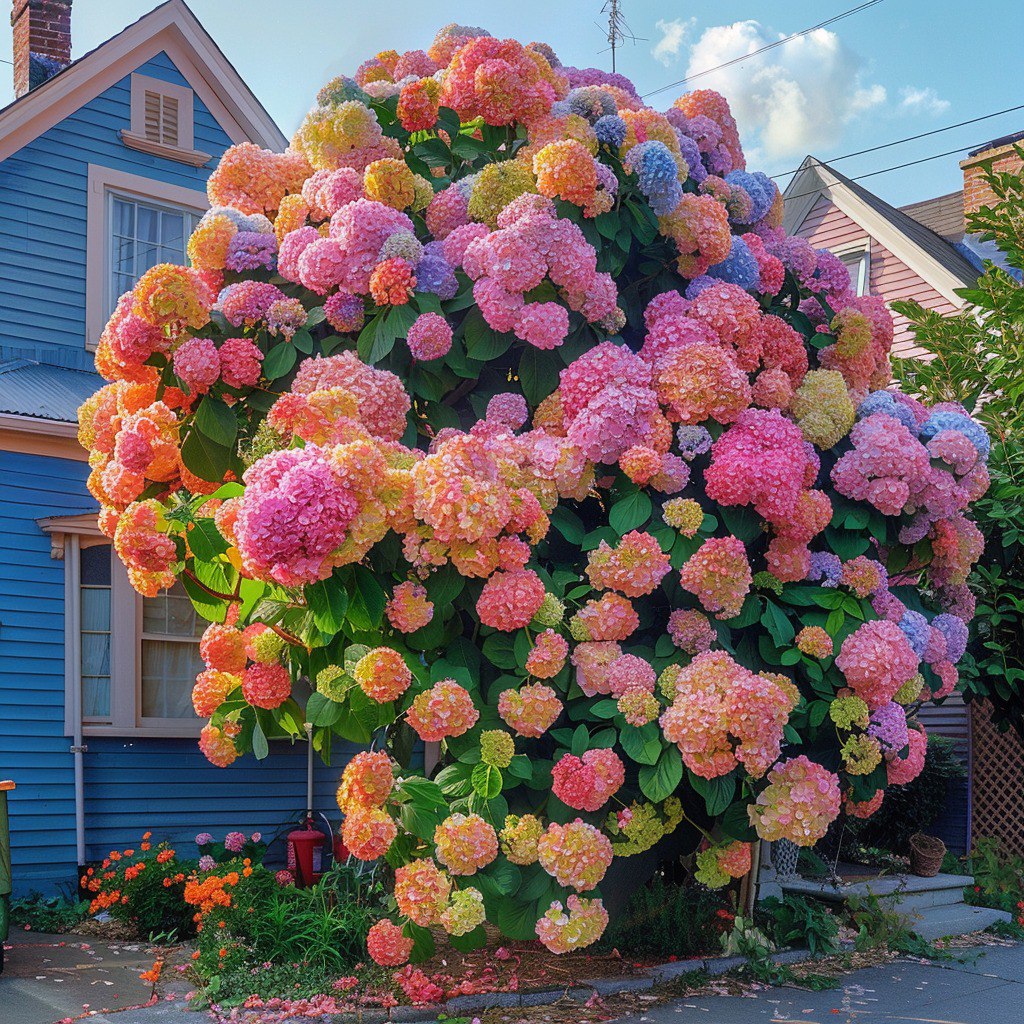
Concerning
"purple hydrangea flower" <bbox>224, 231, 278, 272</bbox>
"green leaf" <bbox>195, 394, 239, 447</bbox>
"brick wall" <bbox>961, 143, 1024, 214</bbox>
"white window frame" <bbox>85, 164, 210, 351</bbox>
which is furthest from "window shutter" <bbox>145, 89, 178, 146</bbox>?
"brick wall" <bbox>961, 143, 1024, 214</bbox>

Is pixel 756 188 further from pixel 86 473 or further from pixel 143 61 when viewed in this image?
pixel 143 61

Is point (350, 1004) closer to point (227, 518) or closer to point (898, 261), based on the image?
point (227, 518)

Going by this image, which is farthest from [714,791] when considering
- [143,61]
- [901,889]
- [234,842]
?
[143,61]

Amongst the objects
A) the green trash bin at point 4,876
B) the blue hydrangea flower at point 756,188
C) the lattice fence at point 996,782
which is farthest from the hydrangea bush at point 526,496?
the lattice fence at point 996,782

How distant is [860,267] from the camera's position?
15.5 m

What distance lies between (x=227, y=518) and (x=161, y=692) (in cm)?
482

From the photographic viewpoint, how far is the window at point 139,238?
374 inches

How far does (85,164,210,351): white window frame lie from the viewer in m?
9.18

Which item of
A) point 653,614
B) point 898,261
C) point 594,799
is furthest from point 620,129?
point 898,261

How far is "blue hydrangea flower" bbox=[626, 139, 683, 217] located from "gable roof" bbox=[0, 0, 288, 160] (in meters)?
5.86

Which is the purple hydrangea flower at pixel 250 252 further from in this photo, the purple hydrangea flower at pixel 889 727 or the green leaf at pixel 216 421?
the purple hydrangea flower at pixel 889 727

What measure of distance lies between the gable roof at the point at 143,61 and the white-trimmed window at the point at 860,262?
833 centimetres

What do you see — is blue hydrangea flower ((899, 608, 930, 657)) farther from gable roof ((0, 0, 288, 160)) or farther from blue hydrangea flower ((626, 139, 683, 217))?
gable roof ((0, 0, 288, 160))

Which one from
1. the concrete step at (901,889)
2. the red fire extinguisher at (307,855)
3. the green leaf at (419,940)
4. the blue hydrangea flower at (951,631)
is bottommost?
the concrete step at (901,889)
